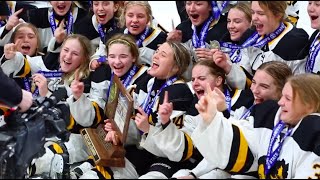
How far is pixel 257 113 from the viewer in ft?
8.92

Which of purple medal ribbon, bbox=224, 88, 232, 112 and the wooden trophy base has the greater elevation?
purple medal ribbon, bbox=224, 88, 232, 112

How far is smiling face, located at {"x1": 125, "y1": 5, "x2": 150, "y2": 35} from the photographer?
401 centimetres

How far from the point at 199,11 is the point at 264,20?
2.08 feet

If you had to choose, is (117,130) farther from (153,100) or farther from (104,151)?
(153,100)

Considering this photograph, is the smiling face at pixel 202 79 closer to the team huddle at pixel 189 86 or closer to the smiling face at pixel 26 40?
the team huddle at pixel 189 86

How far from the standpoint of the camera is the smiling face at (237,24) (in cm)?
374

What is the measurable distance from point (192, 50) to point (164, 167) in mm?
1005

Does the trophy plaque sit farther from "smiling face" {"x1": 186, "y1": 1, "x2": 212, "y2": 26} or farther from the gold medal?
"smiling face" {"x1": 186, "y1": 1, "x2": 212, "y2": 26}

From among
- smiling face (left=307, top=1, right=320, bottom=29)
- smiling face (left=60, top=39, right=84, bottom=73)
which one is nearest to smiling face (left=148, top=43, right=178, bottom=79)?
smiling face (left=60, top=39, right=84, bottom=73)

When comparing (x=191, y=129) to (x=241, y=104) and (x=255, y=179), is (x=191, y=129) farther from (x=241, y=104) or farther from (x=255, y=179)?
(x=255, y=179)

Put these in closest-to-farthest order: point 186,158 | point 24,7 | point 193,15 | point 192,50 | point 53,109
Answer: point 53,109, point 186,158, point 192,50, point 193,15, point 24,7

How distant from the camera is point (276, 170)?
8.22 ft

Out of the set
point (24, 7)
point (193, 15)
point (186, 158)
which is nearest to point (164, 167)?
point (186, 158)

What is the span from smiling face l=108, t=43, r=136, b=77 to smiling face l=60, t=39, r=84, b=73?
0.80ft
